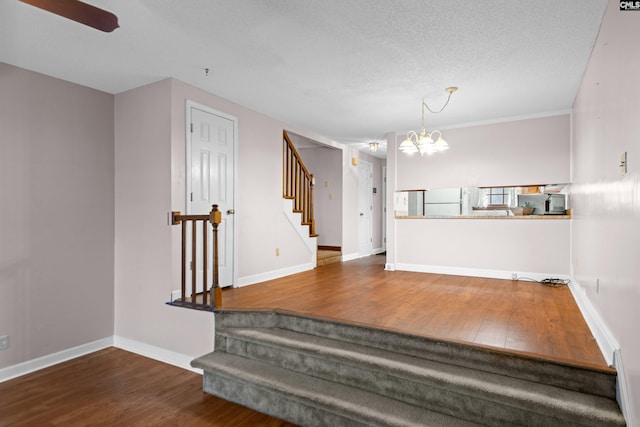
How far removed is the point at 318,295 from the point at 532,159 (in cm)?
363

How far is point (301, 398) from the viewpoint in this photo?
258 centimetres

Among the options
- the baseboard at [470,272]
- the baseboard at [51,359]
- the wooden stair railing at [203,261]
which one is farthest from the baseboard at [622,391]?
the baseboard at [51,359]

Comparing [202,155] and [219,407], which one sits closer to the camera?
[219,407]

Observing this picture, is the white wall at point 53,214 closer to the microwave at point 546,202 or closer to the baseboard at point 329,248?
the baseboard at point 329,248

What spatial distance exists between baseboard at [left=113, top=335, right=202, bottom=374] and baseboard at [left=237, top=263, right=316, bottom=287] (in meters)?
1.10

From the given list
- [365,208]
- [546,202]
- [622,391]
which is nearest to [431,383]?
[622,391]

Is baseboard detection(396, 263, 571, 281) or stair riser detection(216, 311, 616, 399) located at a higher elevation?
baseboard detection(396, 263, 571, 281)

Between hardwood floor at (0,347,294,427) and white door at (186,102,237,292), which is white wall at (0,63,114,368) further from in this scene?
white door at (186,102,237,292)

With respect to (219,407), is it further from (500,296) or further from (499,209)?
(499,209)

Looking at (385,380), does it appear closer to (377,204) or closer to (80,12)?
(80,12)

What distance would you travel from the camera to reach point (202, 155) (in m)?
3.97

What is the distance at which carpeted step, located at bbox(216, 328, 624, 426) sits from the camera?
80.9 inches

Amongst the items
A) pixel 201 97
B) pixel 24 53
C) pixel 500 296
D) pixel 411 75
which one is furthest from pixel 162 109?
pixel 500 296

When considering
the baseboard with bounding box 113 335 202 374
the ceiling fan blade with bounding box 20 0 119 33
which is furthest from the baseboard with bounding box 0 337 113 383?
the ceiling fan blade with bounding box 20 0 119 33
